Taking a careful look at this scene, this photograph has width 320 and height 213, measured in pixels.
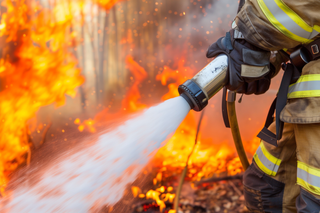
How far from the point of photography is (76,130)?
308cm

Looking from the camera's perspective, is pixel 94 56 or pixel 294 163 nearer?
pixel 294 163

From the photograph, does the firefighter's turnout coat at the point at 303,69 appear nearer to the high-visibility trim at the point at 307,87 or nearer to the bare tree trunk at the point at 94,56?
the high-visibility trim at the point at 307,87

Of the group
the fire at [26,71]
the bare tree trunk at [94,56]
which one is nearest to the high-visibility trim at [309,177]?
the bare tree trunk at [94,56]

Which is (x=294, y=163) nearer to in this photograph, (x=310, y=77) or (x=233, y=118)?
(x=233, y=118)

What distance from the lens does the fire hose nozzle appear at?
1.03m

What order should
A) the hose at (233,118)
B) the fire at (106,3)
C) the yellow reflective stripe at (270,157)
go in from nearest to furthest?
the yellow reflective stripe at (270,157) → the hose at (233,118) → the fire at (106,3)

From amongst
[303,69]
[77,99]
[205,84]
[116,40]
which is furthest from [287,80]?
[77,99]

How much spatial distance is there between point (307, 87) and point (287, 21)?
324 mm

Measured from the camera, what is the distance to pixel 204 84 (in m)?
1.05

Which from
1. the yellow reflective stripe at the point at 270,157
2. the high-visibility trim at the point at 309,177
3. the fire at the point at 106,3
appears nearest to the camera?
the high-visibility trim at the point at 309,177

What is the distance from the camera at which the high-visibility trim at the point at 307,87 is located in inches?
35.8

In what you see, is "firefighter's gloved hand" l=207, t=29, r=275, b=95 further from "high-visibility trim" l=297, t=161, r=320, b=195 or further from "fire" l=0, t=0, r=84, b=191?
"fire" l=0, t=0, r=84, b=191

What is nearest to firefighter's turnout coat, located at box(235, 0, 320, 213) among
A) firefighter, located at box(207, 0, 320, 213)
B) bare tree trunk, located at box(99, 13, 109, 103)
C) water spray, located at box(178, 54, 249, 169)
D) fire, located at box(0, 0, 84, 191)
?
firefighter, located at box(207, 0, 320, 213)

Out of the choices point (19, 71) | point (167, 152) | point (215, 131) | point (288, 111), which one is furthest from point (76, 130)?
point (288, 111)
